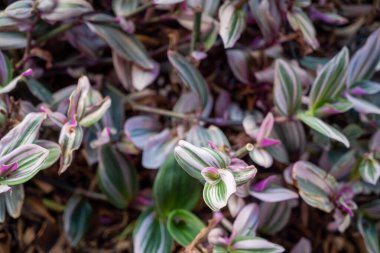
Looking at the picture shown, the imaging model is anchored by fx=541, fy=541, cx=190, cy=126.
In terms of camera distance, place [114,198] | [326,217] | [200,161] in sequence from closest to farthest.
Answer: [200,161] < [114,198] < [326,217]

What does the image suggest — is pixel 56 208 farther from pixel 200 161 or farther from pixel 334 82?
pixel 334 82

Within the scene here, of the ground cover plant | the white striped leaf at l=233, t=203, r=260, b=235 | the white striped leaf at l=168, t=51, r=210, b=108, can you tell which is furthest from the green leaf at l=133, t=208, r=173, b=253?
the white striped leaf at l=168, t=51, r=210, b=108

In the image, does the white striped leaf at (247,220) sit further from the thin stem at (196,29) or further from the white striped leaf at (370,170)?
the thin stem at (196,29)

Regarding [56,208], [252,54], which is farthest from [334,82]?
[56,208]

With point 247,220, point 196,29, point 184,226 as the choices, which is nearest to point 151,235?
point 184,226

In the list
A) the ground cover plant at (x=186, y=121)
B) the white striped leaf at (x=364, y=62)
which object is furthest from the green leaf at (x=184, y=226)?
the white striped leaf at (x=364, y=62)

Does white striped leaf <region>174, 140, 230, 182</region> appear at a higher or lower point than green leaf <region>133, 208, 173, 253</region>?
higher

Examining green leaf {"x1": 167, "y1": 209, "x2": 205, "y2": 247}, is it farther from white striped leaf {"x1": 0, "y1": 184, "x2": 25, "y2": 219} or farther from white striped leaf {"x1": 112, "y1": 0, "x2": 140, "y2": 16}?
white striped leaf {"x1": 112, "y1": 0, "x2": 140, "y2": 16}
